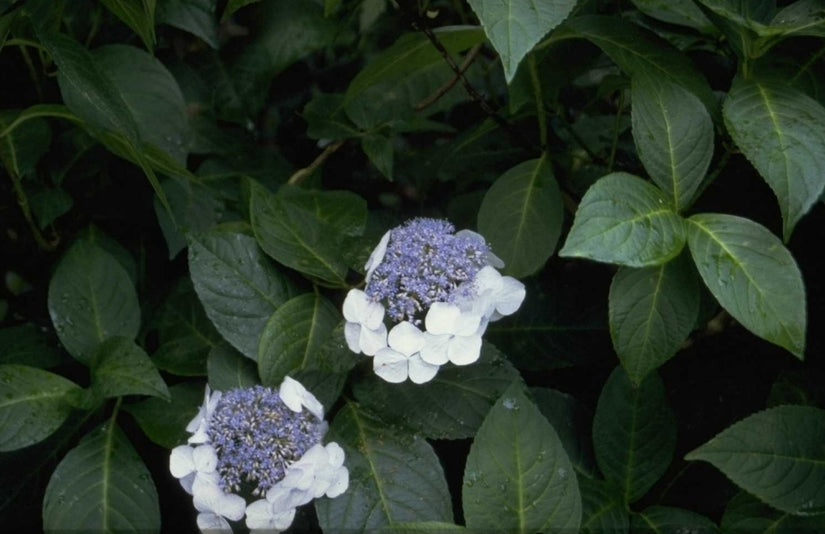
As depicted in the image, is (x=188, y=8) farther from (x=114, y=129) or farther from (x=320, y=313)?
(x=320, y=313)

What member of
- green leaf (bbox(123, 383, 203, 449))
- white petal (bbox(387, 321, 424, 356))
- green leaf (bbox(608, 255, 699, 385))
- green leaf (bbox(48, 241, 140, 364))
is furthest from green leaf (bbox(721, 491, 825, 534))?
green leaf (bbox(48, 241, 140, 364))

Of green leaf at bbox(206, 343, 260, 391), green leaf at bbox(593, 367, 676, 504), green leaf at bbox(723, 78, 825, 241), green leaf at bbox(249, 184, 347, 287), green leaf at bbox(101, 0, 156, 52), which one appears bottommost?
green leaf at bbox(593, 367, 676, 504)

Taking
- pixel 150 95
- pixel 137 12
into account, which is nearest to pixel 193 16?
pixel 150 95

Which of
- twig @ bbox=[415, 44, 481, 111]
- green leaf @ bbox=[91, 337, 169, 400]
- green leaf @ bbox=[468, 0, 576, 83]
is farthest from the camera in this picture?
twig @ bbox=[415, 44, 481, 111]

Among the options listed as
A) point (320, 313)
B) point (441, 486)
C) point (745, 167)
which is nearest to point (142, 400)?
point (320, 313)

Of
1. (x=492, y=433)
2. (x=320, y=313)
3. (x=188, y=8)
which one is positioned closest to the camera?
(x=492, y=433)

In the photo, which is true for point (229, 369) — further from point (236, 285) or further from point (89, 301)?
point (89, 301)

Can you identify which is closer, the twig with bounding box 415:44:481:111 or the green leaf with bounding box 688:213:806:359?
the green leaf with bounding box 688:213:806:359

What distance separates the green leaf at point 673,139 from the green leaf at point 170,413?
2.22 ft

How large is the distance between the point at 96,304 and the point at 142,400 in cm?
15

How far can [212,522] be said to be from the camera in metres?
1.14

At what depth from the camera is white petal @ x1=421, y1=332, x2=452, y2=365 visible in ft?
3.65

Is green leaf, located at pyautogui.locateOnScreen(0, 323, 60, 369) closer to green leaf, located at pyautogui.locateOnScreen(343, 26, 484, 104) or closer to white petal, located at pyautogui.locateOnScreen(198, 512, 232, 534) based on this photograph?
white petal, located at pyautogui.locateOnScreen(198, 512, 232, 534)

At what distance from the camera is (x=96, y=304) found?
54.9 inches
